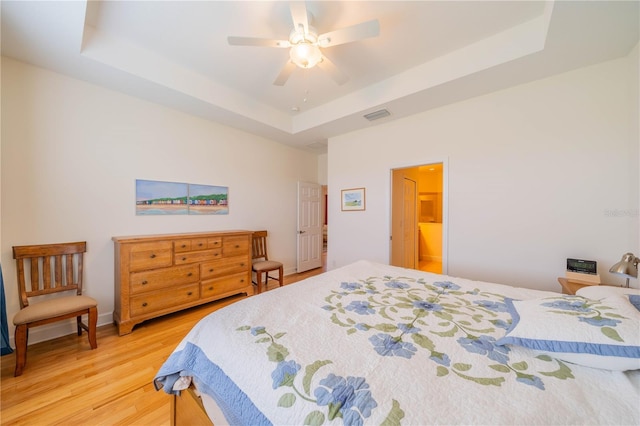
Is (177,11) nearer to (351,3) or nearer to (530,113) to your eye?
(351,3)

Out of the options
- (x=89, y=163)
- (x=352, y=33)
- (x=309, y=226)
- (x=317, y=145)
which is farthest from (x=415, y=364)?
(x=317, y=145)

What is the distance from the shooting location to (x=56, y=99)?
2408 millimetres

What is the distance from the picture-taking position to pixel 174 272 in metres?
2.79

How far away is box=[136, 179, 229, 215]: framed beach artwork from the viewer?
2967 millimetres

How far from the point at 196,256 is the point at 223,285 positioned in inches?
23.0

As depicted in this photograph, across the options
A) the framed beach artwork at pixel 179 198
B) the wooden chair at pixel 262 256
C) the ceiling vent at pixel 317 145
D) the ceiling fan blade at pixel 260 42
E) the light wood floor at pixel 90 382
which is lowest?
the light wood floor at pixel 90 382

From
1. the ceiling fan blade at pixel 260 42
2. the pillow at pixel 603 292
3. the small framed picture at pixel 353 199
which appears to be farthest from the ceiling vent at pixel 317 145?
the pillow at pixel 603 292

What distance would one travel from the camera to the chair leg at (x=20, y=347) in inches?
71.1

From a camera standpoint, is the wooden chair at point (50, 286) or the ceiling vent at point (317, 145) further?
the ceiling vent at point (317, 145)

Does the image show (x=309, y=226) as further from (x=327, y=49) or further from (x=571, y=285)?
(x=571, y=285)

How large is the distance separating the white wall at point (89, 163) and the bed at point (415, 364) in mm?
2401

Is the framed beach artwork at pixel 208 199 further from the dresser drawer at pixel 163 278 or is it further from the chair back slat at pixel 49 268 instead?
the chair back slat at pixel 49 268

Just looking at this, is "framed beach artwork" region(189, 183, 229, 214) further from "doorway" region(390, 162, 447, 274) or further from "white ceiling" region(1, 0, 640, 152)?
"doorway" region(390, 162, 447, 274)

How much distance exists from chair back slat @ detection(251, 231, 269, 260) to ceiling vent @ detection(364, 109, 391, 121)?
2.62 m
